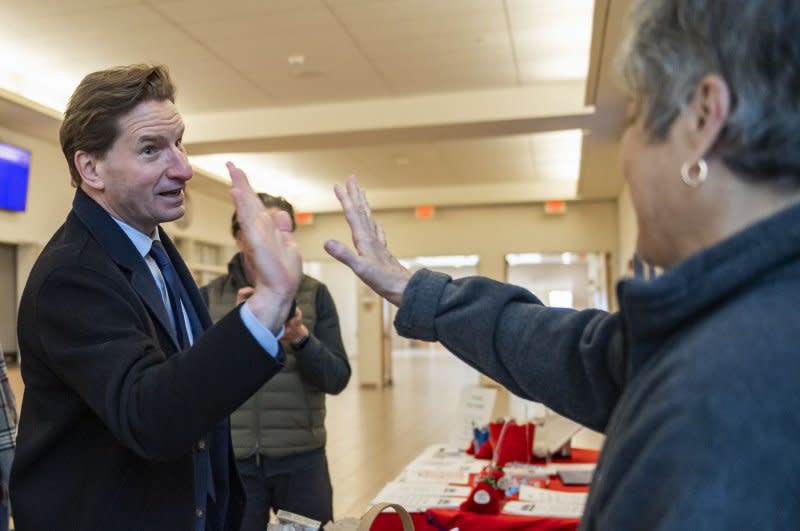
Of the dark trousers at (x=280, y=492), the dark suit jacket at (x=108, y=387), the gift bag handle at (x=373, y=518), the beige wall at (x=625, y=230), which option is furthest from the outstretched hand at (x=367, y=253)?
the beige wall at (x=625, y=230)

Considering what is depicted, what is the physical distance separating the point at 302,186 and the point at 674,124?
11737 millimetres

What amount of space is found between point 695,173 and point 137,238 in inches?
43.7

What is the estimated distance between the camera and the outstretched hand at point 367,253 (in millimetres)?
1243

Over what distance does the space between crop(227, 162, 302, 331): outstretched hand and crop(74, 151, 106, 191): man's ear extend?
1.46 ft

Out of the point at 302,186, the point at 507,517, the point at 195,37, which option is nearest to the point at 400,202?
the point at 302,186

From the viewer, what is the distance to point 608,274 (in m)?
12.9

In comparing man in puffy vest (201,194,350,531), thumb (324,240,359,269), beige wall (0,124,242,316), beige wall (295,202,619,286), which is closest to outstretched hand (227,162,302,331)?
thumb (324,240,359,269)

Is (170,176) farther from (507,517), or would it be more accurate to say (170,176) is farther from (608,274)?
(608,274)

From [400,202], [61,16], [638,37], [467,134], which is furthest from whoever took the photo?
[400,202]

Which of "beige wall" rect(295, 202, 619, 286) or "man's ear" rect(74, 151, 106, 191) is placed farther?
"beige wall" rect(295, 202, 619, 286)

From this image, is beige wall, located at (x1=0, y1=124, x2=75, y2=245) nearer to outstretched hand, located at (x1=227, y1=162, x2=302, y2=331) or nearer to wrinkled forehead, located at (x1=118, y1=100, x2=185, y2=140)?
wrinkled forehead, located at (x1=118, y1=100, x2=185, y2=140)

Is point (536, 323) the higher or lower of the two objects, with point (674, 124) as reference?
lower

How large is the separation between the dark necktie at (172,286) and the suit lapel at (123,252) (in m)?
0.10

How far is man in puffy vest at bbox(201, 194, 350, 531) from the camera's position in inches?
108
